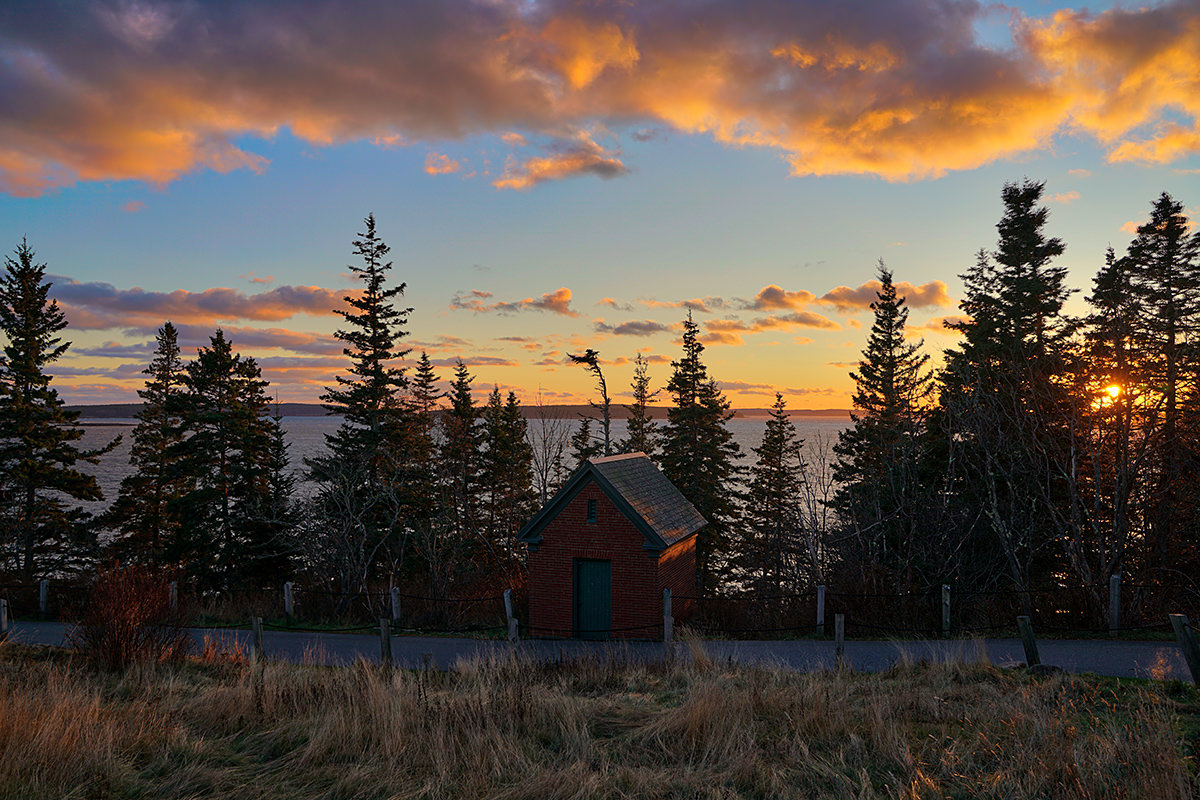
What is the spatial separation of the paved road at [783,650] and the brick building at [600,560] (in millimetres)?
1145

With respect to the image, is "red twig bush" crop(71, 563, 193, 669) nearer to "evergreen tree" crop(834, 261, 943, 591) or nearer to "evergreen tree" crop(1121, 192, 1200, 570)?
"evergreen tree" crop(834, 261, 943, 591)

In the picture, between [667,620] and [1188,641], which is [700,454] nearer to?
[667,620]

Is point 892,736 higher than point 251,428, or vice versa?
point 251,428

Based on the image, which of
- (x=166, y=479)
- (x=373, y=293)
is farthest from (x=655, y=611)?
(x=166, y=479)

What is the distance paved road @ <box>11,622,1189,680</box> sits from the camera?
13.0 meters

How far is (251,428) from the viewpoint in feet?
107

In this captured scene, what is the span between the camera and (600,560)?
20719 mm

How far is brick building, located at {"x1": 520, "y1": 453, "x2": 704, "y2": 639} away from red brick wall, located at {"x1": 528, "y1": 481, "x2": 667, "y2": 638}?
0.03 meters

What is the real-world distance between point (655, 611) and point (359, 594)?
11330 mm

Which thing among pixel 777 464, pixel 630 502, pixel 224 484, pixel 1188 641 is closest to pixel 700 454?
pixel 777 464

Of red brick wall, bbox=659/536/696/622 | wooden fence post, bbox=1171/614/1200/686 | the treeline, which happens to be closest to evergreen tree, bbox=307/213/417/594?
the treeline

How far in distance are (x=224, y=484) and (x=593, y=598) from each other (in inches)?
827

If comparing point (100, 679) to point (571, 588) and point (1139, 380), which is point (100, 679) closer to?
point (571, 588)

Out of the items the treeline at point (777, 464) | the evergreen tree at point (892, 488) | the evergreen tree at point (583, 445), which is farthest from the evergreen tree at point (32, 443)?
the evergreen tree at point (892, 488)
